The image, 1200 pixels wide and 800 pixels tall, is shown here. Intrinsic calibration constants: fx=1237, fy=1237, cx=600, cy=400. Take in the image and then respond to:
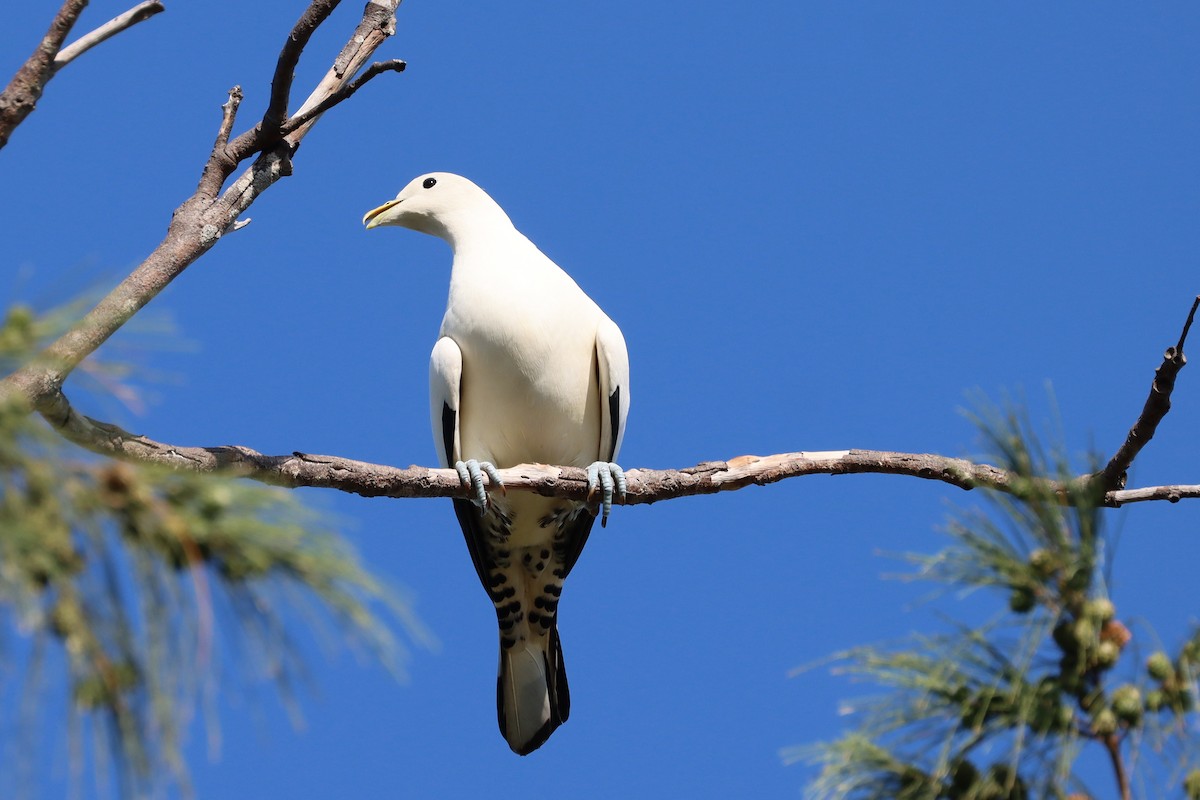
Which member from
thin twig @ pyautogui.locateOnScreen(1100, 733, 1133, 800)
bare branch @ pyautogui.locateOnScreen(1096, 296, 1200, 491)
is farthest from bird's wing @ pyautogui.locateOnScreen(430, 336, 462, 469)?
thin twig @ pyautogui.locateOnScreen(1100, 733, 1133, 800)

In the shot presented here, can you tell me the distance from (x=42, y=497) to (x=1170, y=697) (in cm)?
182

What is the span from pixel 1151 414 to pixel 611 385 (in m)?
2.33

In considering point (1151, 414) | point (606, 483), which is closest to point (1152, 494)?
point (1151, 414)

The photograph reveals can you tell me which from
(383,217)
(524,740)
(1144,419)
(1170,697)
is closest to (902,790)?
(1170,697)

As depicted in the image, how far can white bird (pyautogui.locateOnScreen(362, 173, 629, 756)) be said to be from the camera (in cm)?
553

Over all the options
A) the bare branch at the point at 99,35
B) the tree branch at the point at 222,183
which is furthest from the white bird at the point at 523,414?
the bare branch at the point at 99,35

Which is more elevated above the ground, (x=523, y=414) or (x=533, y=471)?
(x=523, y=414)

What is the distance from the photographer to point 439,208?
6.46 metres

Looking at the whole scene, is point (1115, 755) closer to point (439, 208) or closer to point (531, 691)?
point (531, 691)

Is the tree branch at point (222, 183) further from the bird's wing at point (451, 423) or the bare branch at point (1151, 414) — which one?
the bare branch at point (1151, 414)

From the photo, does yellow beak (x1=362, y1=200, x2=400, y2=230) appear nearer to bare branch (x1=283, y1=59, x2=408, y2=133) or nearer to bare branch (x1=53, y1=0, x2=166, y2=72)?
bare branch (x1=283, y1=59, x2=408, y2=133)

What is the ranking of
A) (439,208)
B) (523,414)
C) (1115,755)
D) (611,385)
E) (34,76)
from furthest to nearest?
(439,208) < (611,385) < (523,414) < (34,76) < (1115,755)

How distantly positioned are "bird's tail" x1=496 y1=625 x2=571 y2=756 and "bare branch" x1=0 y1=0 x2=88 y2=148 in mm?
3513

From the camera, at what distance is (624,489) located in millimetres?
4984
